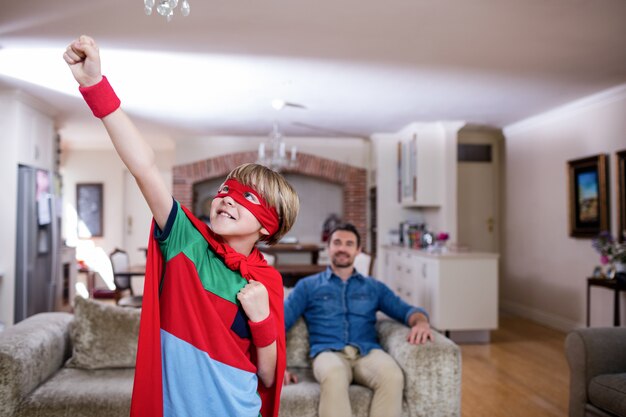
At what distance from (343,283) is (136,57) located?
104 inches

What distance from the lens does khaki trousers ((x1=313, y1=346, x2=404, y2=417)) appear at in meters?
2.21

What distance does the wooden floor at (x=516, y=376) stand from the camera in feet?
11.0

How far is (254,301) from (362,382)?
4.93 ft

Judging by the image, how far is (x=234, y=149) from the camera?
26.8 feet

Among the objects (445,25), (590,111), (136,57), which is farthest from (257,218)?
(590,111)

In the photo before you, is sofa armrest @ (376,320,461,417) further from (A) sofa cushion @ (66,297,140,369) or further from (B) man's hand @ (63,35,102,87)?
(B) man's hand @ (63,35,102,87)

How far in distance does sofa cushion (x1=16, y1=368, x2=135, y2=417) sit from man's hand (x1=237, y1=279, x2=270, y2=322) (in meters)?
1.36

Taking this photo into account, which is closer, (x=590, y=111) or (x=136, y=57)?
(x=136, y=57)

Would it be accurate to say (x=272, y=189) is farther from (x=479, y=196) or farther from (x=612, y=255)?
(x=479, y=196)

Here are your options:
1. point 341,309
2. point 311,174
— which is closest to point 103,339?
point 341,309

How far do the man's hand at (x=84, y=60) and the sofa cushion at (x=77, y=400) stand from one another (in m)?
1.63

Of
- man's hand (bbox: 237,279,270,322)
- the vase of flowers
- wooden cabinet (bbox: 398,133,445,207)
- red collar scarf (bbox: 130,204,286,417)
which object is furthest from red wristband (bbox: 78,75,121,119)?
wooden cabinet (bbox: 398,133,445,207)

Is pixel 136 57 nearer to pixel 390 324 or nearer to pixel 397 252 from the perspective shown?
pixel 390 324

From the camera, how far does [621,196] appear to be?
4.98 metres
